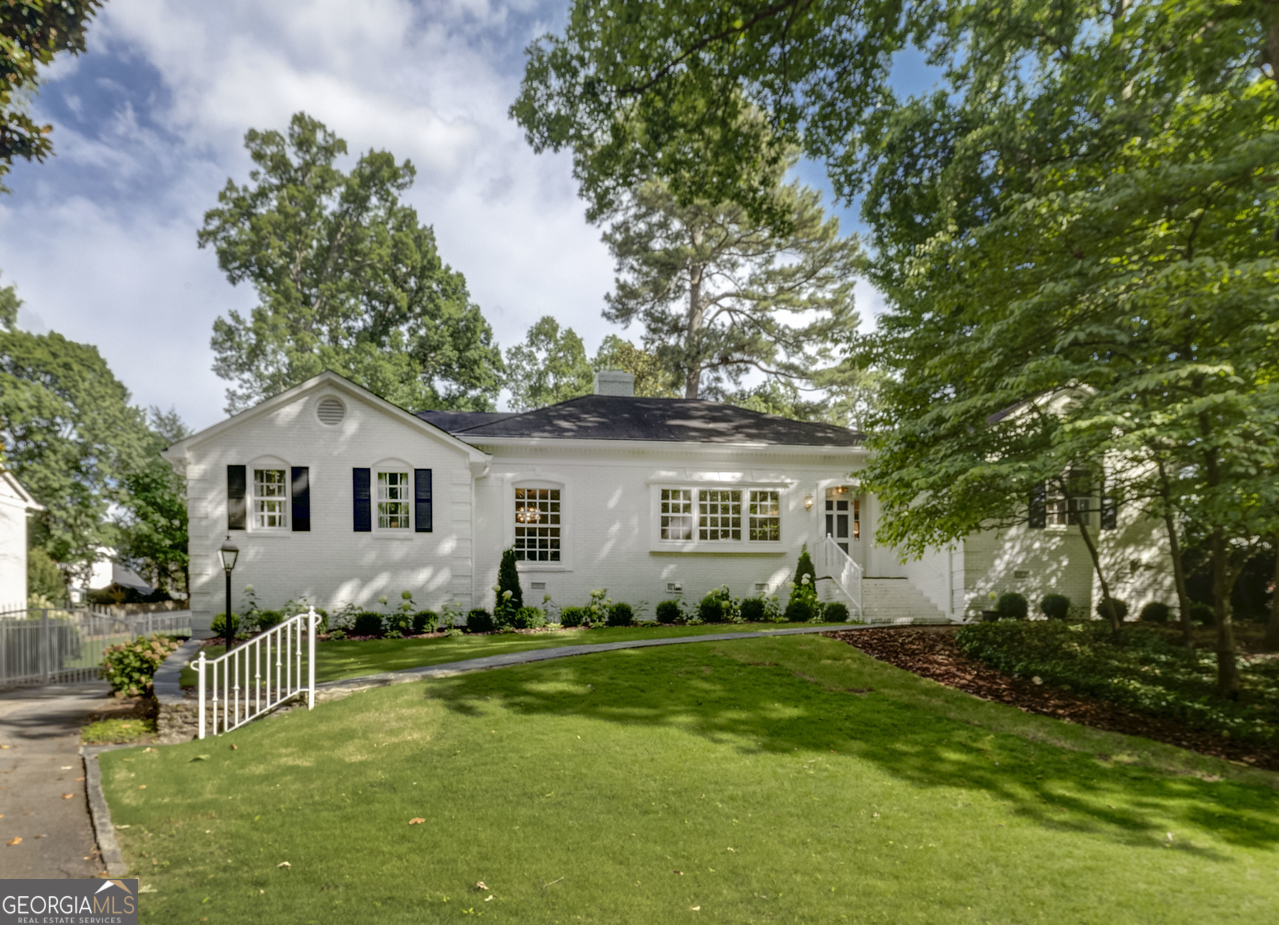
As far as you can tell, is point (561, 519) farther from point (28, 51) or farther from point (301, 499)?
point (28, 51)

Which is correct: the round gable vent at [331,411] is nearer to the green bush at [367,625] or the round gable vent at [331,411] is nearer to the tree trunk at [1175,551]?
the green bush at [367,625]

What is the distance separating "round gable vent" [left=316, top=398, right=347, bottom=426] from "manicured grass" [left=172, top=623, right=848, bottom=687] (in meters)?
4.87

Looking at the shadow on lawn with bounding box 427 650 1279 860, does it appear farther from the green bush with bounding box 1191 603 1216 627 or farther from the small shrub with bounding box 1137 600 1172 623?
the small shrub with bounding box 1137 600 1172 623

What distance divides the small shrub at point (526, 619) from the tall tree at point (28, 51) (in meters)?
11.9

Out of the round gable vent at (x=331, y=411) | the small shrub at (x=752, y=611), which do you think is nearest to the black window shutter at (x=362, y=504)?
the round gable vent at (x=331, y=411)

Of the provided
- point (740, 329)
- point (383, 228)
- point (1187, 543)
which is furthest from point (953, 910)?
point (383, 228)

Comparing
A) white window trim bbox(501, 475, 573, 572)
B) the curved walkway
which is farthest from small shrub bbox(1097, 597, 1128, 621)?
white window trim bbox(501, 475, 573, 572)

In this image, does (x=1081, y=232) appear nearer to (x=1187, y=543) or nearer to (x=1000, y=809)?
(x=1187, y=543)

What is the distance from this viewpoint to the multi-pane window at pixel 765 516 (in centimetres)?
1723

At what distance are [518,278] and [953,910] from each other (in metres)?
28.8

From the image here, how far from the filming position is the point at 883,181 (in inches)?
660

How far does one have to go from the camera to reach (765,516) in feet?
56.6

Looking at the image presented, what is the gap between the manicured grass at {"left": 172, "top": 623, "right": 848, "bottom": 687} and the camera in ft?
34.2

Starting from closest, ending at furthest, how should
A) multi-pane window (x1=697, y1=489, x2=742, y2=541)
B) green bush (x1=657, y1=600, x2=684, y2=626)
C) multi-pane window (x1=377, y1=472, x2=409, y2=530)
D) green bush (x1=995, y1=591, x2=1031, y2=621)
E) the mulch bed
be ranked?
the mulch bed, green bush (x1=995, y1=591, x2=1031, y2=621), multi-pane window (x1=377, y1=472, x2=409, y2=530), green bush (x1=657, y1=600, x2=684, y2=626), multi-pane window (x1=697, y1=489, x2=742, y2=541)
